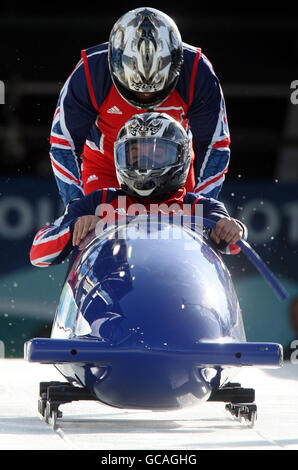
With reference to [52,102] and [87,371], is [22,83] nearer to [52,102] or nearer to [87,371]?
[52,102]

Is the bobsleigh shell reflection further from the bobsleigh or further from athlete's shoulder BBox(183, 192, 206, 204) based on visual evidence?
athlete's shoulder BBox(183, 192, 206, 204)

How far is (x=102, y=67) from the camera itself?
5.36 meters

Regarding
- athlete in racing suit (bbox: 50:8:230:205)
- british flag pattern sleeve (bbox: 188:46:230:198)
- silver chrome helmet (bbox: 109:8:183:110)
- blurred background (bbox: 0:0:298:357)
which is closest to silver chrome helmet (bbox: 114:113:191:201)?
silver chrome helmet (bbox: 109:8:183:110)

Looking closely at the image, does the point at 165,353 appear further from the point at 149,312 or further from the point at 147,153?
the point at 147,153

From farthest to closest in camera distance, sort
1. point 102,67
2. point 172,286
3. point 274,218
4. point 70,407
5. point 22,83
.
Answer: point 22,83
point 274,218
point 102,67
point 70,407
point 172,286

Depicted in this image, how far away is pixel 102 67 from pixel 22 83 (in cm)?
466

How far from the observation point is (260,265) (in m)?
4.34

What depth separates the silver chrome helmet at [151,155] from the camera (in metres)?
4.42

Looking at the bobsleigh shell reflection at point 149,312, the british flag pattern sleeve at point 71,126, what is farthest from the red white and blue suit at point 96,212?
the british flag pattern sleeve at point 71,126

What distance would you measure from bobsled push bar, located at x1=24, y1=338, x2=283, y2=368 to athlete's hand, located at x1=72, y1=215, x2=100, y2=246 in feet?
2.57

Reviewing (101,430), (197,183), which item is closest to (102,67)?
(197,183)

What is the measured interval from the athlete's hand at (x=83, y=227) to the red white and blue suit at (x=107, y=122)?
841 mm

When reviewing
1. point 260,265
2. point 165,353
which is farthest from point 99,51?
point 165,353

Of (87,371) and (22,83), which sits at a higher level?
(22,83)
